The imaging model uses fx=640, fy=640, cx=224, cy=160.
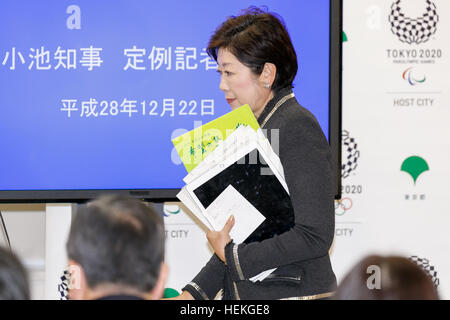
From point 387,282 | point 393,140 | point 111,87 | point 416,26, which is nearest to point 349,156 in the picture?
point 393,140

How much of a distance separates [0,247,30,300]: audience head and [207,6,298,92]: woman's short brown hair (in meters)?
1.26

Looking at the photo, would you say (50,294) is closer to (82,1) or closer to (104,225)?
(82,1)

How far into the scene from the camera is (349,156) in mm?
3465

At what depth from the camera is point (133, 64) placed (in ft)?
10.2

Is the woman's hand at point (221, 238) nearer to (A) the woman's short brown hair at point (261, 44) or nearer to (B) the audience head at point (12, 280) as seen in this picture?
(A) the woman's short brown hair at point (261, 44)

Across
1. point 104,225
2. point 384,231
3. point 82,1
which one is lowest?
point 104,225

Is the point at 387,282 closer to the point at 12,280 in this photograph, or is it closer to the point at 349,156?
the point at 12,280

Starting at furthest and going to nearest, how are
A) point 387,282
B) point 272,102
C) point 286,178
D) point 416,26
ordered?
1. point 416,26
2. point 272,102
3. point 286,178
4. point 387,282

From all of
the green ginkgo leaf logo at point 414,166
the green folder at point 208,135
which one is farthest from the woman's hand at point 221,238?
the green ginkgo leaf logo at point 414,166

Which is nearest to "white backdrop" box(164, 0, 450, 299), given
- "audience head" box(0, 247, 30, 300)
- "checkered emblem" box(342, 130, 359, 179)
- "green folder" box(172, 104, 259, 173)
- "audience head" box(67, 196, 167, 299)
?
"checkered emblem" box(342, 130, 359, 179)

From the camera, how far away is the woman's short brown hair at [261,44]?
2133 mm

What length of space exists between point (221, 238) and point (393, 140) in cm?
172

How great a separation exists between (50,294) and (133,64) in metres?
1.28
